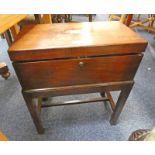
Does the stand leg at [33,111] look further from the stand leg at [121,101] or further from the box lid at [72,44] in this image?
the stand leg at [121,101]

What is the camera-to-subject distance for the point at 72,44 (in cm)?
64

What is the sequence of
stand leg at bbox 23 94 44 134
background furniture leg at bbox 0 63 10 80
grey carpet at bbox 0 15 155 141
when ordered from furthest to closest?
1. background furniture leg at bbox 0 63 10 80
2. grey carpet at bbox 0 15 155 141
3. stand leg at bbox 23 94 44 134

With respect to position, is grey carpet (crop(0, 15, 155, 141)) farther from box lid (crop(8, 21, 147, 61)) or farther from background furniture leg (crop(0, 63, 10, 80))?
box lid (crop(8, 21, 147, 61))

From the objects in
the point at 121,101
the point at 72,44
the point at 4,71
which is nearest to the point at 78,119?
the point at 121,101

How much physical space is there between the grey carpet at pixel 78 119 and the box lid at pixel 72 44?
2.12 feet

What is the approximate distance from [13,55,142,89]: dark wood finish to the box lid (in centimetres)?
3

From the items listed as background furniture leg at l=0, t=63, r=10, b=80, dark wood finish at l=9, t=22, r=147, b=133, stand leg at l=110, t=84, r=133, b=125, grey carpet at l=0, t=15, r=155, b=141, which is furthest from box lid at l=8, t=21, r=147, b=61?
background furniture leg at l=0, t=63, r=10, b=80

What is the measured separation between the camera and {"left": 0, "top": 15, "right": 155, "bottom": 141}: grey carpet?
1.09m

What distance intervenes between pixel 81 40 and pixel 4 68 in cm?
113

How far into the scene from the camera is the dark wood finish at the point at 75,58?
64cm

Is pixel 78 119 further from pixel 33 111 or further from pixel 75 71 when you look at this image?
pixel 75 71

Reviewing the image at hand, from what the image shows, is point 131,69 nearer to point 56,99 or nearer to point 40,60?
point 40,60

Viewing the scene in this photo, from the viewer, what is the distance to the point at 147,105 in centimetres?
130
